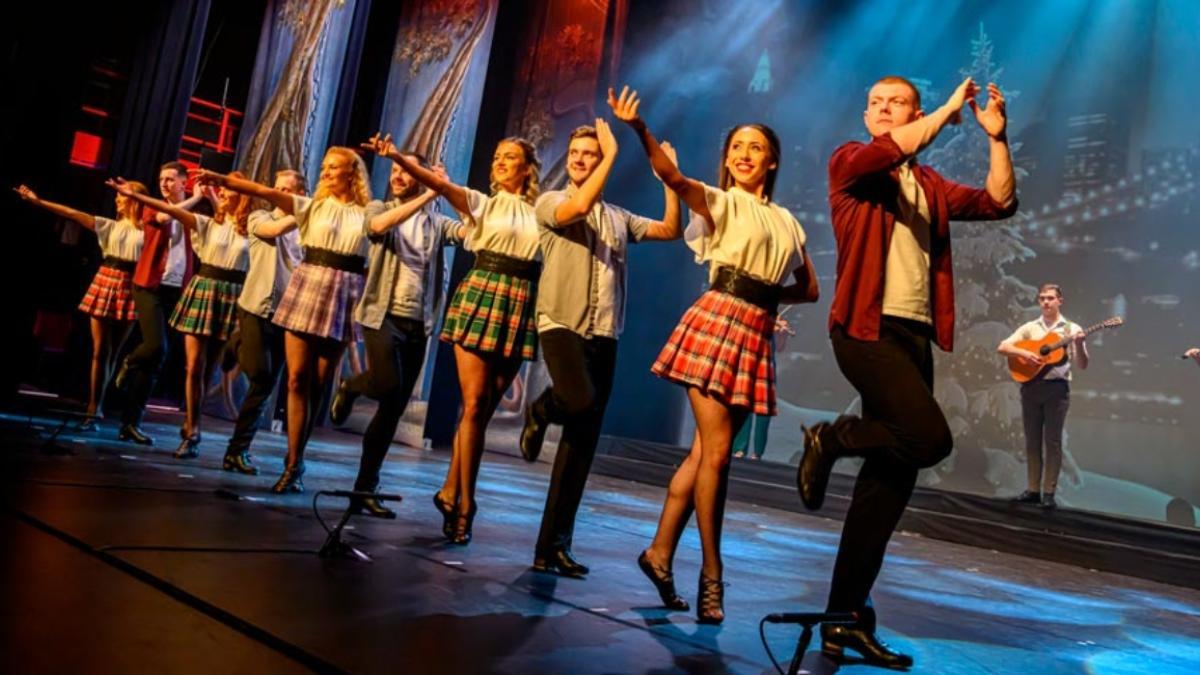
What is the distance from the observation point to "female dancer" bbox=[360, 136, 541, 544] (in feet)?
11.0

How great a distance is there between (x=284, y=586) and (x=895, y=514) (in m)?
1.50

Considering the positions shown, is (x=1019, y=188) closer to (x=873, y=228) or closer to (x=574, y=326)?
(x=574, y=326)

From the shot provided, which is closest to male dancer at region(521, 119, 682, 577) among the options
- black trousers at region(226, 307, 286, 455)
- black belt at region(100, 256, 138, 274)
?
black trousers at region(226, 307, 286, 455)

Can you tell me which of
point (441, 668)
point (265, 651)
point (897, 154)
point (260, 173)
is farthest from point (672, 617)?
point (260, 173)

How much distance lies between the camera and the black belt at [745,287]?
103 inches

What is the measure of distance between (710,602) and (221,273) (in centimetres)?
418

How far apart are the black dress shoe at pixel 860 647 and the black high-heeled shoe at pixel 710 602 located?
1.00 ft

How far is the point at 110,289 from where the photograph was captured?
20.2 feet

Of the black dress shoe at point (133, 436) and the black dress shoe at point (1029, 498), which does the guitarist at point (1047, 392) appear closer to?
the black dress shoe at point (1029, 498)

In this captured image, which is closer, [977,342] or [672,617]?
[672,617]

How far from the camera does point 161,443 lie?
5.82 m

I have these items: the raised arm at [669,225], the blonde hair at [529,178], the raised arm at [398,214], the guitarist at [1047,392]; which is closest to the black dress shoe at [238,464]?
the raised arm at [398,214]

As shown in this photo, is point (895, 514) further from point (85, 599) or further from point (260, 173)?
point (260, 173)

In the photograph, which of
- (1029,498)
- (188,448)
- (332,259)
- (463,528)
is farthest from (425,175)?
(1029,498)
